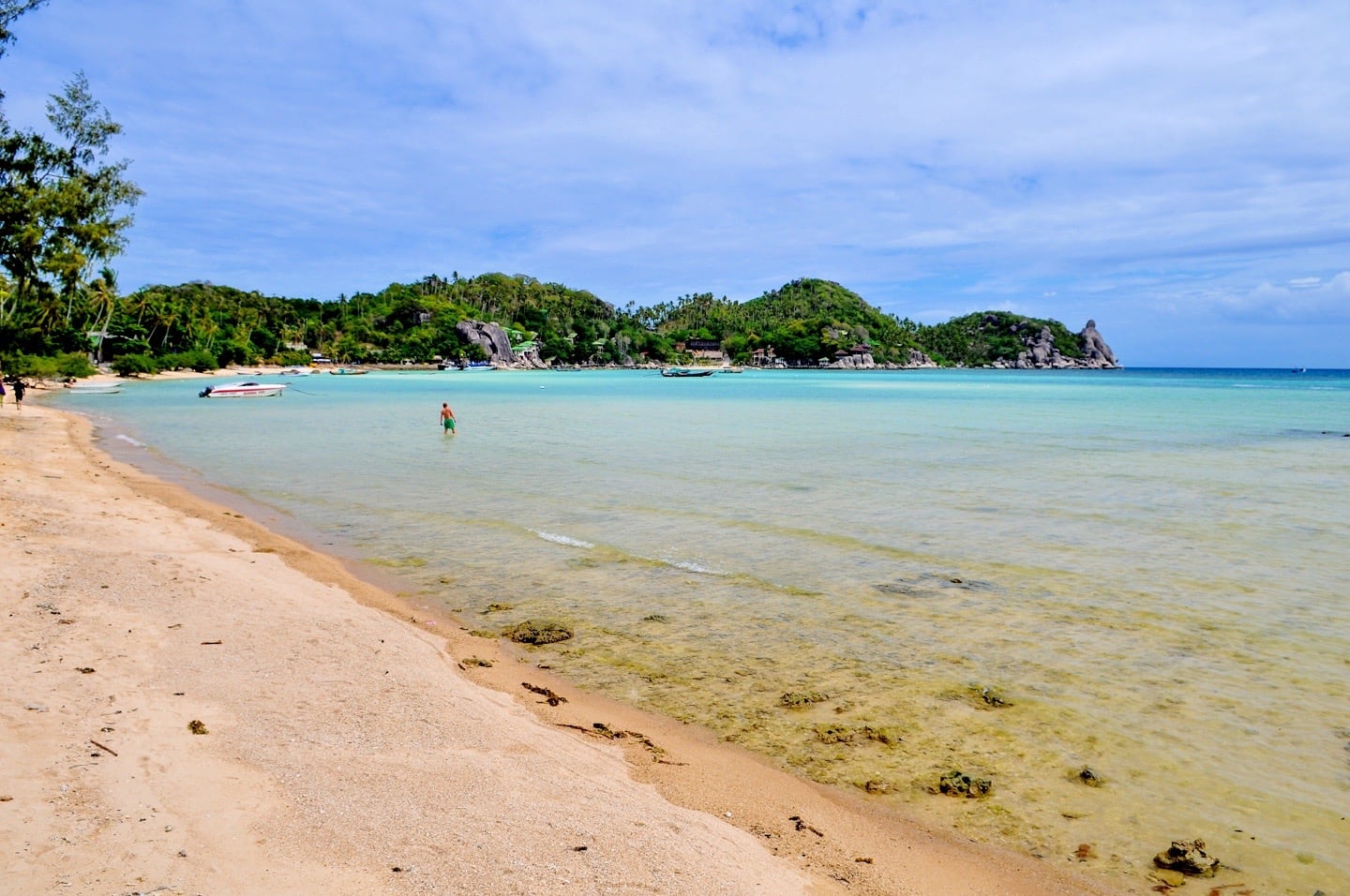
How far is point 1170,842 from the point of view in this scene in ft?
17.6

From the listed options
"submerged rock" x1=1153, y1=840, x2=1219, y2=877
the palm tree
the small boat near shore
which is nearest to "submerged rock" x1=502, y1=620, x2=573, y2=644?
"submerged rock" x1=1153, y1=840, x2=1219, y2=877

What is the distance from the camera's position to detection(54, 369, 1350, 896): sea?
6020 millimetres

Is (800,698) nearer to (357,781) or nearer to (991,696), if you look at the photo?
(991,696)

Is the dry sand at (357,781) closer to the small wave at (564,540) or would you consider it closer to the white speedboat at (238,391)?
the small wave at (564,540)

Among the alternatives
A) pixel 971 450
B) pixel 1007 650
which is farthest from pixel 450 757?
pixel 971 450

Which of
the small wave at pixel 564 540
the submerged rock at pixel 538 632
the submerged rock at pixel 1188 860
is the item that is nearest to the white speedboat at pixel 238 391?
the small wave at pixel 564 540

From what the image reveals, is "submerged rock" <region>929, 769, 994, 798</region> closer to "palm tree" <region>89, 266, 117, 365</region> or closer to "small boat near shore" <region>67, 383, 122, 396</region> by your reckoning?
"small boat near shore" <region>67, 383, 122, 396</region>

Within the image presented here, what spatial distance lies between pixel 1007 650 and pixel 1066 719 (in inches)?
68.9

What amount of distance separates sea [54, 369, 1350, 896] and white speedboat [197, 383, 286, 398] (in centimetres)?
4405

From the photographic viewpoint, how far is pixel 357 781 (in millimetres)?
5164

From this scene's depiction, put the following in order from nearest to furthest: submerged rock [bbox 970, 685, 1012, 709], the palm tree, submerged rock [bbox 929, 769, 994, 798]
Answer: submerged rock [bbox 929, 769, 994, 798], submerged rock [bbox 970, 685, 1012, 709], the palm tree

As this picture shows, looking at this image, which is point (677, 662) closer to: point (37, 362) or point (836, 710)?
point (836, 710)

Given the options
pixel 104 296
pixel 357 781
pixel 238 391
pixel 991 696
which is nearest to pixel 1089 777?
pixel 991 696

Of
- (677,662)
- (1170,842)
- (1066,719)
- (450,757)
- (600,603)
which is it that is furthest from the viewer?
(600,603)
